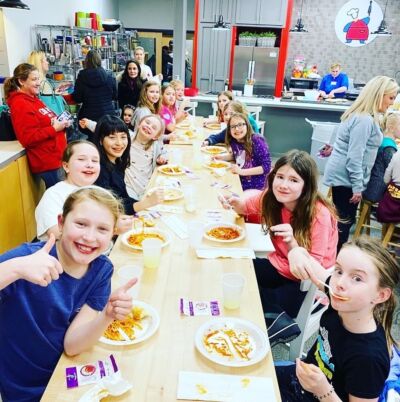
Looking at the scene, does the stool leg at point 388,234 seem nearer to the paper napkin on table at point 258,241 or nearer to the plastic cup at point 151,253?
the paper napkin on table at point 258,241

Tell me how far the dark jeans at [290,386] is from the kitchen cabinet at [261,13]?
8282 mm

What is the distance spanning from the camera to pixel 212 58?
348 inches

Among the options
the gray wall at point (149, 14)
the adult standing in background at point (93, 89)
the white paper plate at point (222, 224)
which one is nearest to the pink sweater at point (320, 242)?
the white paper plate at point (222, 224)

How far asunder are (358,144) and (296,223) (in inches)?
58.7

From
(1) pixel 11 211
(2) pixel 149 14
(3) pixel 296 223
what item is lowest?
(1) pixel 11 211

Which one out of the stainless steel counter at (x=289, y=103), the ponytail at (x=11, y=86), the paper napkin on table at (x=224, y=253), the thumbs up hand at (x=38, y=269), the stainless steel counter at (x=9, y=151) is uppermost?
the ponytail at (x=11, y=86)

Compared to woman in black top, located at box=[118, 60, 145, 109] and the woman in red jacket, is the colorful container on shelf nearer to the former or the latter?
woman in black top, located at box=[118, 60, 145, 109]

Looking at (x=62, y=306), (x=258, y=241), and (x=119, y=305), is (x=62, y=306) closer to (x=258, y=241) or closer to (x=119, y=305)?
(x=119, y=305)

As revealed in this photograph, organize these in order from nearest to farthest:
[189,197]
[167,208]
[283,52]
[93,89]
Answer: [167,208] → [189,197] → [93,89] → [283,52]

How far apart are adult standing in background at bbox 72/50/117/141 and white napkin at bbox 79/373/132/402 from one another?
13.5 feet

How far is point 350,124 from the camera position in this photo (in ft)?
11.2

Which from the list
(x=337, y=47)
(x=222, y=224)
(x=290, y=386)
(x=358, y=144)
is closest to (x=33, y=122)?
(x=222, y=224)

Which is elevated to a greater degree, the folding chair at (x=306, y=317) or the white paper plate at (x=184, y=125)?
the white paper plate at (x=184, y=125)

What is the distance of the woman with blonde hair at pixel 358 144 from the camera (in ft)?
10.8
